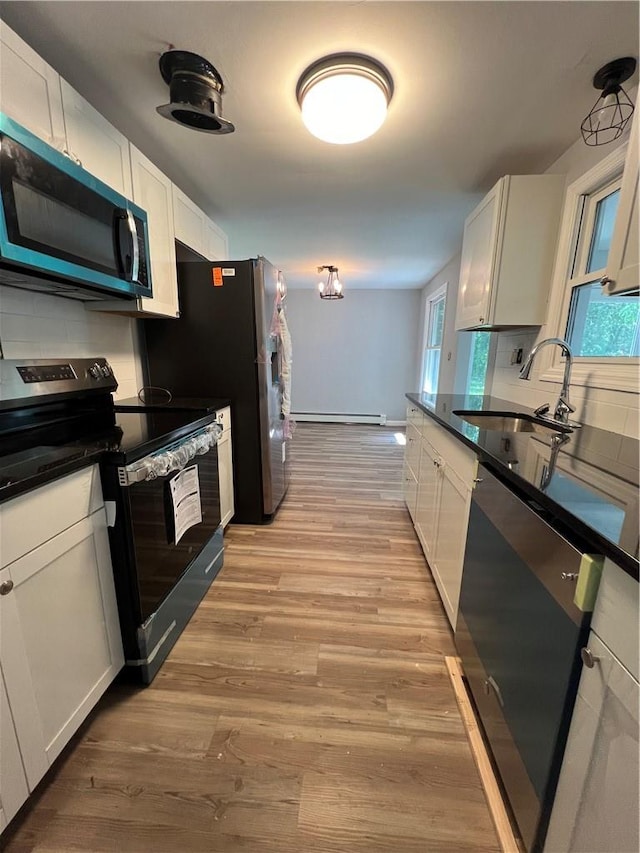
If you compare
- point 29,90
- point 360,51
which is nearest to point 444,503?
point 360,51

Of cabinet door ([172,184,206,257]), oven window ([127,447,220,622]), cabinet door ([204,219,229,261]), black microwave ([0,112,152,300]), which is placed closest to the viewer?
black microwave ([0,112,152,300])

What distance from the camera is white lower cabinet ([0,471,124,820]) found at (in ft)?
2.79

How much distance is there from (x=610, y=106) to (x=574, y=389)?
1.16 m

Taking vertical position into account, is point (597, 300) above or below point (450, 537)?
above

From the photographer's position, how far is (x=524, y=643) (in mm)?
888

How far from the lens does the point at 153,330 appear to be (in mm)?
2303

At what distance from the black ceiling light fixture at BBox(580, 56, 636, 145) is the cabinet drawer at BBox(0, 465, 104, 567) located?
2372 mm

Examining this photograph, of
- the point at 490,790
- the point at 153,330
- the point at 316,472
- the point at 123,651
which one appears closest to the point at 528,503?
the point at 490,790

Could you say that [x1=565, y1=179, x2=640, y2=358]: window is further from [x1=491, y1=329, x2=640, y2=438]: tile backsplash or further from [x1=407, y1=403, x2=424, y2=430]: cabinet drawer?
[x1=407, y1=403, x2=424, y2=430]: cabinet drawer

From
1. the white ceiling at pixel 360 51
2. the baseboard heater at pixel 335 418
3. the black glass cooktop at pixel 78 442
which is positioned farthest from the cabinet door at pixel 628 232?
the baseboard heater at pixel 335 418

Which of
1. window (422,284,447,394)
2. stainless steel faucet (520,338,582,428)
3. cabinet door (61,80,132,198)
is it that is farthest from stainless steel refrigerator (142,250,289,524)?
window (422,284,447,394)

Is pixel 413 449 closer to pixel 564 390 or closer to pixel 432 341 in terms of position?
pixel 564 390

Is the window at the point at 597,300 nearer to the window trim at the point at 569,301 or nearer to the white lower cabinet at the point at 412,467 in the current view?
the window trim at the point at 569,301

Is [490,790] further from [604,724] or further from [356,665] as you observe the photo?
[604,724]
